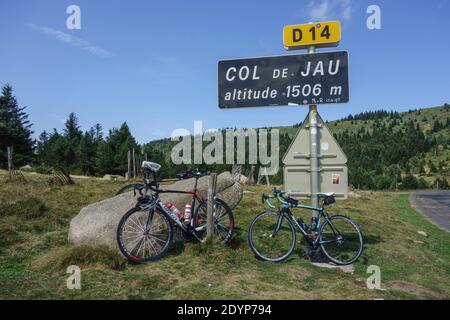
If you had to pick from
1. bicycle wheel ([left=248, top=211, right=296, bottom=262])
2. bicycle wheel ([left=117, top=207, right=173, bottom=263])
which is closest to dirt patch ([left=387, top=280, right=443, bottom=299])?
bicycle wheel ([left=248, top=211, right=296, bottom=262])

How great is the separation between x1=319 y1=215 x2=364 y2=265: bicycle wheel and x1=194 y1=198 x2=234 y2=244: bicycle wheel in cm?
163

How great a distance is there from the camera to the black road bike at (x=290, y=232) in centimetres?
633

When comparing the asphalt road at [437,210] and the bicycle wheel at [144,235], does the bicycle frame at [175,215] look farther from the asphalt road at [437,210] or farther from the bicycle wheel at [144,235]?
the asphalt road at [437,210]

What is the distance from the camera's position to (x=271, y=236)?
646cm

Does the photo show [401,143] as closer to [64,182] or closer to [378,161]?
[378,161]

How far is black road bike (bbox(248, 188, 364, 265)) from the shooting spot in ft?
20.8

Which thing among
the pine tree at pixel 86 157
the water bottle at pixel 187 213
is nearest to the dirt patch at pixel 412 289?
the water bottle at pixel 187 213

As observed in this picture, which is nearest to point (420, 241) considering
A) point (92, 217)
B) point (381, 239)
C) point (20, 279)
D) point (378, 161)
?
point (381, 239)

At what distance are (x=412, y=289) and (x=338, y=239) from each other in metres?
1.47

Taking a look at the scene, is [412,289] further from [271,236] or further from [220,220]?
[220,220]

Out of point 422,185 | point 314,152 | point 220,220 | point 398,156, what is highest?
point 398,156

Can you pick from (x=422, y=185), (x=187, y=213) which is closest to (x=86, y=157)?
(x=422, y=185)

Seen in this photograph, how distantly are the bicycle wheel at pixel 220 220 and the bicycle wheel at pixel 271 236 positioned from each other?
49 cm

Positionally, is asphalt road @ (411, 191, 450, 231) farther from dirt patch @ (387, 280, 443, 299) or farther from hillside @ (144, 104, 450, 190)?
hillside @ (144, 104, 450, 190)
